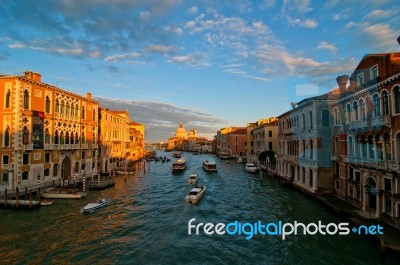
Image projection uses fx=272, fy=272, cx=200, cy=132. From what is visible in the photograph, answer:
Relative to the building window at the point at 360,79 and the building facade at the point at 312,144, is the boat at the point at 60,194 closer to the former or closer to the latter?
the building facade at the point at 312,144

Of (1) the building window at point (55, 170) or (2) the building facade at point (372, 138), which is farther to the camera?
(1) the building window at point (55, 170)

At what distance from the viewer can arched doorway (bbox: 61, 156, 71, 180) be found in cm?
3434

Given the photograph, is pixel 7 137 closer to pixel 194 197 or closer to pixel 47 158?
pixel 47 158

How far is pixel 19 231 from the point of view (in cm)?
Result: 1770

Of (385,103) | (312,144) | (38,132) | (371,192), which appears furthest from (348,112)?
(38,132)

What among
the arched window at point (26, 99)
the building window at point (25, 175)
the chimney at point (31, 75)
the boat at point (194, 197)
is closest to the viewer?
the boat at point (194, 197)

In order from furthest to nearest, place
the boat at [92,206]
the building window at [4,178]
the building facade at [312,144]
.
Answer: the building facade at [312,144]
the building window at [4,178]
the boat at [92,206]

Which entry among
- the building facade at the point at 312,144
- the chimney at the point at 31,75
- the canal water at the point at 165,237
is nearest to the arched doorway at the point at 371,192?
the canal water at the point at 165,237

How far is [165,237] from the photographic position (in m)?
17.0

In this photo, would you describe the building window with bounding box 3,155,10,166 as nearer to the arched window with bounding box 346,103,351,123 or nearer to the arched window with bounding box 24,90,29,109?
the arched window with bounding box 24,90,29,109

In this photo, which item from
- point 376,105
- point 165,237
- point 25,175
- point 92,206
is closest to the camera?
point 165,237

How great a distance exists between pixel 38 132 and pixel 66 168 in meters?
8.30

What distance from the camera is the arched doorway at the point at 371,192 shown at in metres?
18.5

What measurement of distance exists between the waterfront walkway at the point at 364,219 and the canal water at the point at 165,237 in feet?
1.92
